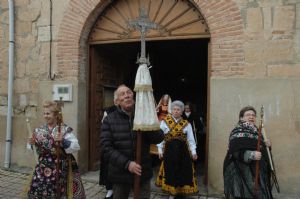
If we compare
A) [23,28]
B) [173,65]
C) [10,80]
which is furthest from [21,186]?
[173,65]

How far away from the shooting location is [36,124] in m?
7.50

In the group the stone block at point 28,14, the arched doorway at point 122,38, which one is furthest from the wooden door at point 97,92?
the stone block at point 28,14

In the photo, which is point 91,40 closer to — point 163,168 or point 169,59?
point 163,168

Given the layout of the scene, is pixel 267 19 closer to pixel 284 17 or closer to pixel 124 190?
pixel 284 17

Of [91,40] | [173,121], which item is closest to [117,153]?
[173,121]

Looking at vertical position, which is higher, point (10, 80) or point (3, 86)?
point (10, 80)

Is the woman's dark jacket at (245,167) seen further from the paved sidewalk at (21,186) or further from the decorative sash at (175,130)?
the paved sidewalk at (21,186)

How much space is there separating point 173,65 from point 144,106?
360 inches

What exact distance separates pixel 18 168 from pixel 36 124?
913 mm

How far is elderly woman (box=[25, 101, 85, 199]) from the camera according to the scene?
166 inches

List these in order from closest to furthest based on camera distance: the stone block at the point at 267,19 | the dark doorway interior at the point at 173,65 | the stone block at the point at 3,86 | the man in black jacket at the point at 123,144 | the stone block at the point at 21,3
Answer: the man in black jacket at the point at 123,144
the stone block at the point at 267,19
the stone block at the point at 21,3
the stone block at the point at 3,86
the dark doorway interior at the point at 173,65

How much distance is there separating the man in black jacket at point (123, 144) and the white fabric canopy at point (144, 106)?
0.19 metres

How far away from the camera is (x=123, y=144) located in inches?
148

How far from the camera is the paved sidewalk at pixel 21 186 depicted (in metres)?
6.13
